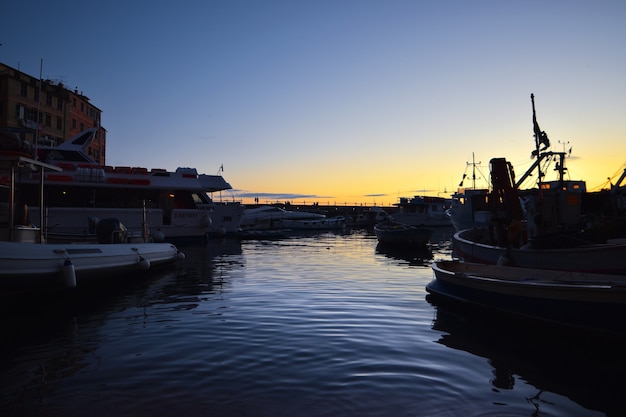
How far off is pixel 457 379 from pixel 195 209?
95.2ft

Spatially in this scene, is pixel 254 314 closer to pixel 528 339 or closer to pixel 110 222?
pixel 528 339

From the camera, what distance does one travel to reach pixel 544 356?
23.6 ft

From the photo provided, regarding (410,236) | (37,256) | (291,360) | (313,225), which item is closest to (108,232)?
(37,256)

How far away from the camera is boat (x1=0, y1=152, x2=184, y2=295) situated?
386 inches

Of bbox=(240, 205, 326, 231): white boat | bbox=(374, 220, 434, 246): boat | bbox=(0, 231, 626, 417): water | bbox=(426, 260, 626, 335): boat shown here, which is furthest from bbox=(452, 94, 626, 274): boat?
bbox=(240, 205, 326, 231): white boat

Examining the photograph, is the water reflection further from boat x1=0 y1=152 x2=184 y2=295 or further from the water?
boat x1=0 y1=152 x2=184 y2=295

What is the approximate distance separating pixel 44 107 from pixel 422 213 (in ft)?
175

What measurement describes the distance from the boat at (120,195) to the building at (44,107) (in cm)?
1567

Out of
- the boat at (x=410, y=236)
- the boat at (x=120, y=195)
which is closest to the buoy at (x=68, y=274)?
the boat at (x=120, y=195)

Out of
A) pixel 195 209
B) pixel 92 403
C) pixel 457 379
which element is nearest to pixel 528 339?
pixel 457 379

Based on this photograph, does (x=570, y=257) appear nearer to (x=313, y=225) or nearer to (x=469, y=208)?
(x=469, y=208)

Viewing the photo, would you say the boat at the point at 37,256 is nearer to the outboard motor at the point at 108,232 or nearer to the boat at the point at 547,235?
the outboard motor at the point at 108,232

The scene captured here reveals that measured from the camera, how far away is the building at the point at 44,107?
49.8 m

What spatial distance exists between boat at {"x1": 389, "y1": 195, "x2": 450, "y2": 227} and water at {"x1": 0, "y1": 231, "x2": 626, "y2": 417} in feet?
174
